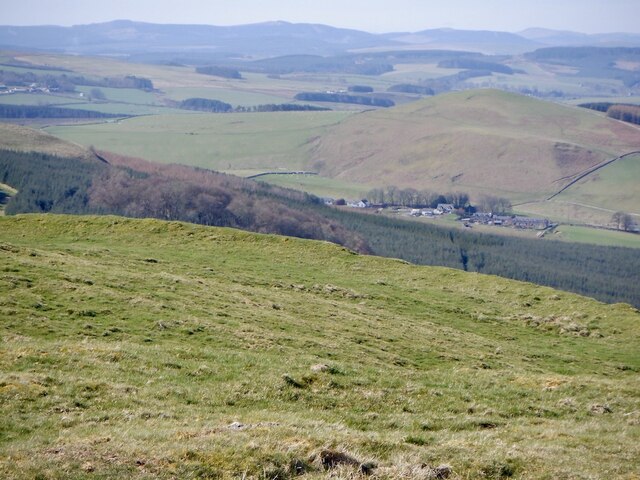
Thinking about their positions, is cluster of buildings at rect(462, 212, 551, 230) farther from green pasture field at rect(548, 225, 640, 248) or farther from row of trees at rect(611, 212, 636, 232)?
row of trees at rect(611, 212, 636, 232)

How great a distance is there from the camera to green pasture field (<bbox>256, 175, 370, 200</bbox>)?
180 metres

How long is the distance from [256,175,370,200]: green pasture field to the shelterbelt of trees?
49876 millimetres

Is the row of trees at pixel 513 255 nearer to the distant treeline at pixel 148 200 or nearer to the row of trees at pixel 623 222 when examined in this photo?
the distant treeline at pixel 148 200

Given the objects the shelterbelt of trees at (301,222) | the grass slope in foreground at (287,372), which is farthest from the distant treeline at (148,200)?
the grass slope in foreground at (287,372)

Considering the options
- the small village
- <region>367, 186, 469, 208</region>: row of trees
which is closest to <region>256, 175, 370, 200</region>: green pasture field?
<region>367, 186, 469, 208</region>: row of trees

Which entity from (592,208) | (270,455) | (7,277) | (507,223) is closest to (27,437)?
(270,455)

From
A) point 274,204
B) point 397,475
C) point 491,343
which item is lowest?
point 274,204

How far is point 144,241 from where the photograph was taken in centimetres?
4625

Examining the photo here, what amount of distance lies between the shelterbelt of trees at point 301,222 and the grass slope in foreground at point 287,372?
2120 inches

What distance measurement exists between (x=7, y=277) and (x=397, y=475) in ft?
61.9

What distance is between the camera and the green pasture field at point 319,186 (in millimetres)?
179500

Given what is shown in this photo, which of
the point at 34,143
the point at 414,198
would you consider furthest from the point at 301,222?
the point at 414,198

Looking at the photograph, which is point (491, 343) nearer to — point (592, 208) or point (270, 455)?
point (270, 455)

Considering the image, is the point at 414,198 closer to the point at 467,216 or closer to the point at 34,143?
the point at 467,216
